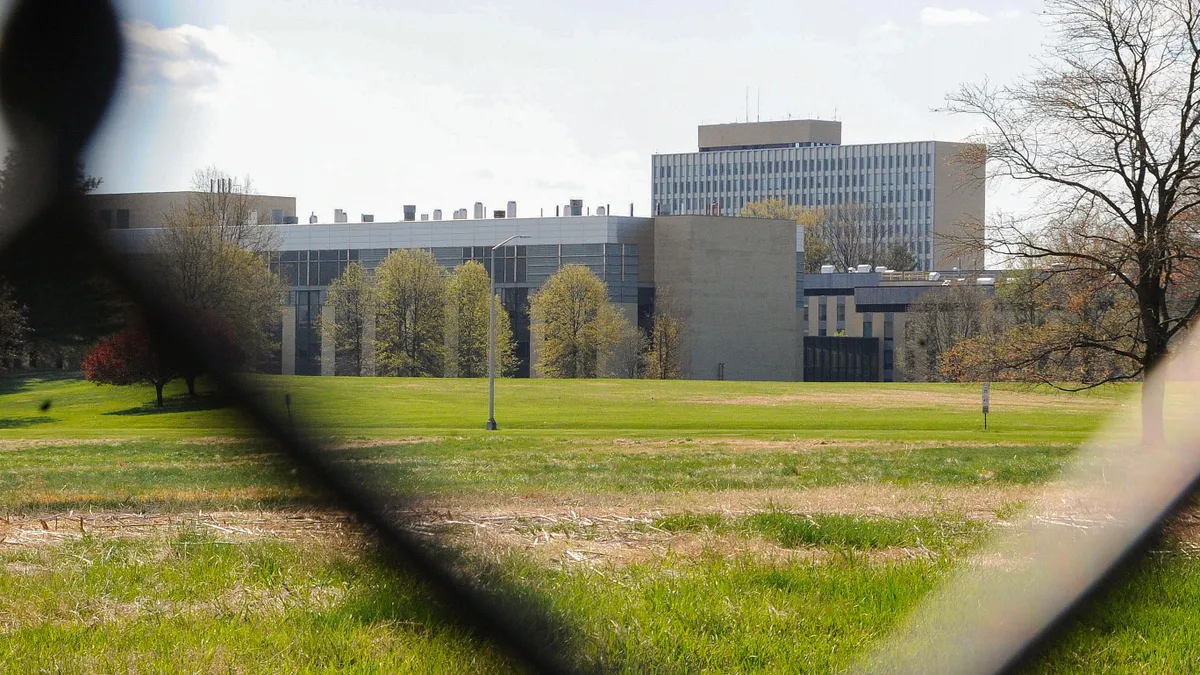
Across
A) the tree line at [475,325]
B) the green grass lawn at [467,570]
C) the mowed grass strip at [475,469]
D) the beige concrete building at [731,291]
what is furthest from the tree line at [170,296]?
the beige concrete building at [731,291]

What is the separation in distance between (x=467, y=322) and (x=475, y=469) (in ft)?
199

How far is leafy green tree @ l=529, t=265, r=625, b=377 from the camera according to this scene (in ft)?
276

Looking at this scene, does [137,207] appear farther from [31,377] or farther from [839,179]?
[839,179]

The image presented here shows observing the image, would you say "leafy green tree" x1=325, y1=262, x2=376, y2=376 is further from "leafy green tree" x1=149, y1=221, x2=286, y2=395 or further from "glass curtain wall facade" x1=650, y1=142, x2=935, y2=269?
"glass curtain wall facade" x1=650, y1=142, x2=935, y2=269

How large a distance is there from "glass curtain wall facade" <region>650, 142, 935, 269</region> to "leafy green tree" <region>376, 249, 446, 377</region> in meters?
113

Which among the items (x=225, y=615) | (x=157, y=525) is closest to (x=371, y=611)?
(x=225, y=615)

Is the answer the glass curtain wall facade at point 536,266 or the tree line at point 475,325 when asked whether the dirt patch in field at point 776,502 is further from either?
the glass curtain wall facade at point 536,266

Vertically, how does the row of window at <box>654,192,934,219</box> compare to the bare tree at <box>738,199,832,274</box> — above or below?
above

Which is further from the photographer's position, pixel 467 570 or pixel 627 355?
pixel 627 355

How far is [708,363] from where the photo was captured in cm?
9738

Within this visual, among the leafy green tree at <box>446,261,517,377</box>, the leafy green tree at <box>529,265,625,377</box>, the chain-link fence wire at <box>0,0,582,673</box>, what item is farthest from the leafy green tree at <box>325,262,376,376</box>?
the chain-link fence wire at <box>0,0,582,673</box>

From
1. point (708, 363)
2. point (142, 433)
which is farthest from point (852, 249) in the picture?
point (142, 433)

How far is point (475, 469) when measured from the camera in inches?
680

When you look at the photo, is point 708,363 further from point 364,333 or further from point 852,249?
point 852,249
